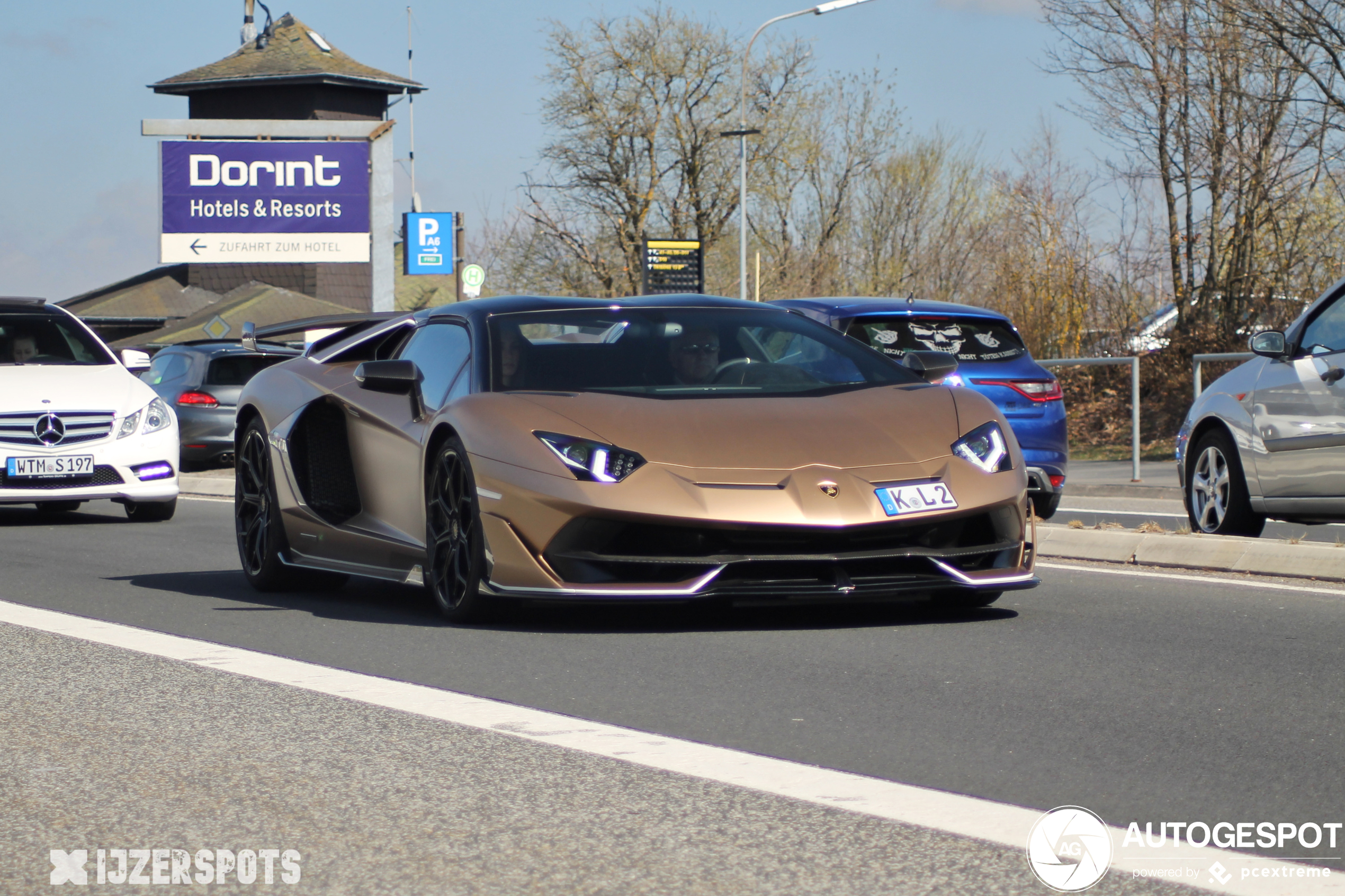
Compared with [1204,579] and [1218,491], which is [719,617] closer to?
[1204,579]

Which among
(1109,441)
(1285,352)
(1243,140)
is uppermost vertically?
(1243,140)

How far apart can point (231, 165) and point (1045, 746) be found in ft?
152

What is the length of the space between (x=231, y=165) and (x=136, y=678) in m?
44.6

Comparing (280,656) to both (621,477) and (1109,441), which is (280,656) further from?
(1109,441)

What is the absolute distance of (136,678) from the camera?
5547mm

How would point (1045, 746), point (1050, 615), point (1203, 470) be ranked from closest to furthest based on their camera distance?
point (1045, 746) → point (1050, 615) → point (1203, 470)

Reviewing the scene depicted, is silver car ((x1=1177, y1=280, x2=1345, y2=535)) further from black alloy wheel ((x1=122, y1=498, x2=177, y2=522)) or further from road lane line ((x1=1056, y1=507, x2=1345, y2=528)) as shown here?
black alloy wheel ((x1=122, y1=498, x2=177, y2=522))

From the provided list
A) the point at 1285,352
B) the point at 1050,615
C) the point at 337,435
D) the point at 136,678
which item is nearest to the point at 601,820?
the point at 136,678

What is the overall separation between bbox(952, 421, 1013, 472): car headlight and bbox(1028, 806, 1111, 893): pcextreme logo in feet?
8.71

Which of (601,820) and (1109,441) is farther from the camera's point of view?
(1109,441)

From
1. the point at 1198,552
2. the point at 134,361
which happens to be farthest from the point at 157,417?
the point at 1198,552

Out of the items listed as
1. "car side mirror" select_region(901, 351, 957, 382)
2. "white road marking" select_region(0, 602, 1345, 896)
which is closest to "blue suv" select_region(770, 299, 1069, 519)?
"car side mirror" select_region(901, 351, 957, 382)

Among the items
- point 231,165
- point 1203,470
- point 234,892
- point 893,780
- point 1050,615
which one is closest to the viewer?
point 234,892

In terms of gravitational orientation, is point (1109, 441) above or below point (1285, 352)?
below
